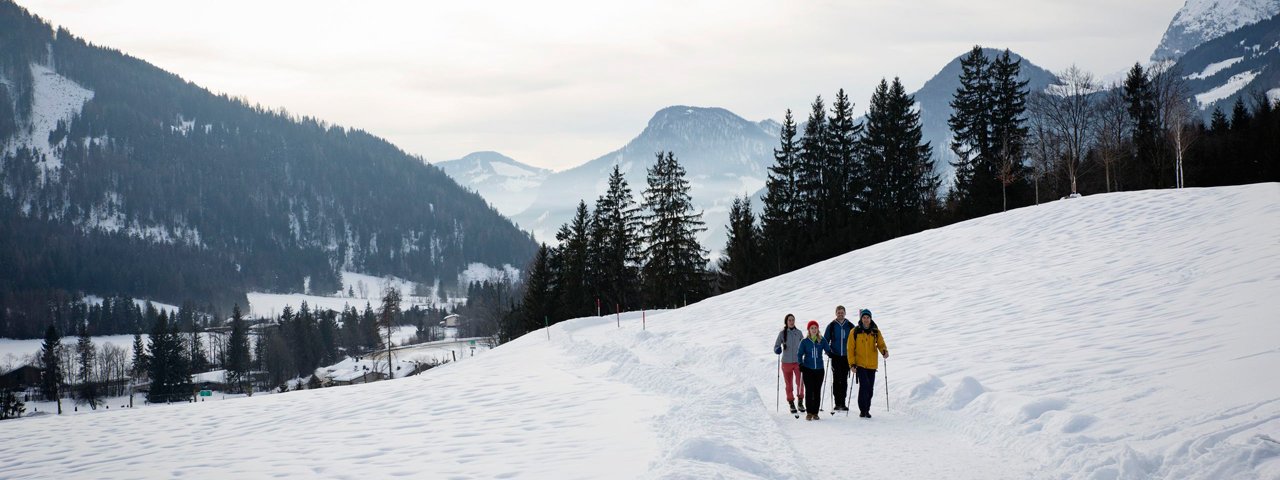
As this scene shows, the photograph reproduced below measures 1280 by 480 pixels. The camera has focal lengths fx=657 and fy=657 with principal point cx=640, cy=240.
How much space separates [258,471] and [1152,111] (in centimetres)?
5738

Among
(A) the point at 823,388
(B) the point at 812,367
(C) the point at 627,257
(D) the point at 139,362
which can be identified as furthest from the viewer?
(D) the point at 139,362

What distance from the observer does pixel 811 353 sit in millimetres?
11922

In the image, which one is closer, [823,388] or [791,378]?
[791,378]

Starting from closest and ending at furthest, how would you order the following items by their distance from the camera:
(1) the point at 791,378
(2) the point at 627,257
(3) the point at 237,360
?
(1) the point at 791,378, (2) the point at 627,257, (3) the point at 237,360

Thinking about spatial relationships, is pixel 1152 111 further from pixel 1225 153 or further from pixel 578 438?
pixel 578 438

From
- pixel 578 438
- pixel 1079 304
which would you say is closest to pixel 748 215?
pixel 1079 304

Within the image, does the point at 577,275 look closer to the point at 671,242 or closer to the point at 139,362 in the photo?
the point at 671,242

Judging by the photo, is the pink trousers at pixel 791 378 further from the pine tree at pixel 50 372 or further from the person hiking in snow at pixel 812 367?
the pine tree at pixel 50 372

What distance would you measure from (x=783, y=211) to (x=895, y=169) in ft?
27.0

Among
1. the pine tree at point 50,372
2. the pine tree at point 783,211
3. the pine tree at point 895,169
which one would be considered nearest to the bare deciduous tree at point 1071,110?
the pine tree at point 895,169

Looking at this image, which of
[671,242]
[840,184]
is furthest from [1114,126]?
[671,242]

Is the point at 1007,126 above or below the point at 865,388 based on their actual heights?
above

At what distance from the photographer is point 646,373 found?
57.2 ft

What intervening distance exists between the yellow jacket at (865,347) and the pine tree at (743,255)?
3881 cm
